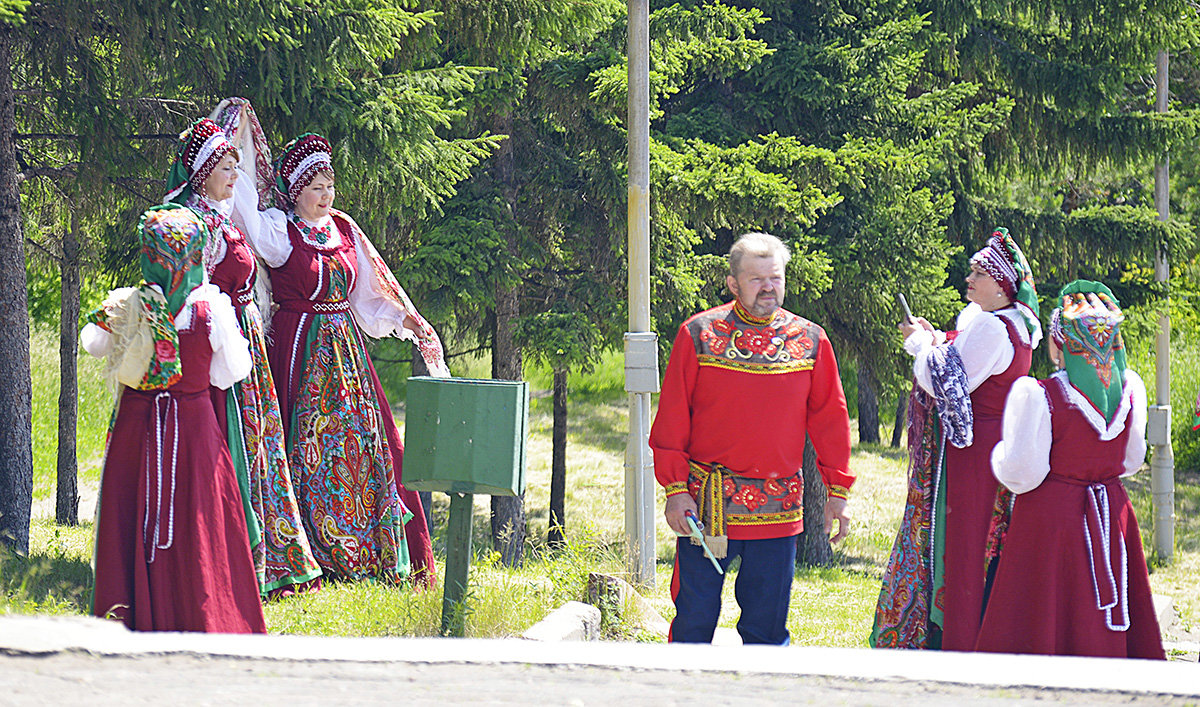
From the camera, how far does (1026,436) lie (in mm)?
4887

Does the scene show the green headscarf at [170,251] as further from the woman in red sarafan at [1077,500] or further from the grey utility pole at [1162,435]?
the grey utility pole at [1162,435]

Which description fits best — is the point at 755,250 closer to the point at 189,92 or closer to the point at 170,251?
the point at 170,251

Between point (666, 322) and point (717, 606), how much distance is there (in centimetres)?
817

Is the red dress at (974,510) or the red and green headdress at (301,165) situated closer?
the red dress at (974,510)

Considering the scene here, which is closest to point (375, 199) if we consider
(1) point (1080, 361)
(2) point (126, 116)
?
(2) point (126, 116)

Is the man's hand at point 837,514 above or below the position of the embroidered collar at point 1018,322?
below

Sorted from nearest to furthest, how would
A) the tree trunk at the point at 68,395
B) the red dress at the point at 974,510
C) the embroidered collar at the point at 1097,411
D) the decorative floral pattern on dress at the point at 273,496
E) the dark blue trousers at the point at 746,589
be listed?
1. the dark blue trousers at the point at 746,589
2. the embroidered collar at the point at 1097,411
3. the red dress at the point at 974,510
4. the decorative floral pattern on dress at the point at 273,496
5. the tree trunk at the point at 68,395

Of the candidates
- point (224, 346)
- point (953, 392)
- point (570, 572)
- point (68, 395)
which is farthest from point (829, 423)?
point (68, 395)

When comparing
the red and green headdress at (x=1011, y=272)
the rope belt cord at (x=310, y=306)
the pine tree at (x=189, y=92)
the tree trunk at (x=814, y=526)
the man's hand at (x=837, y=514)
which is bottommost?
the tree trunk at (x=814, y=526)

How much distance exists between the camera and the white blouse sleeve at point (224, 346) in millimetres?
5074

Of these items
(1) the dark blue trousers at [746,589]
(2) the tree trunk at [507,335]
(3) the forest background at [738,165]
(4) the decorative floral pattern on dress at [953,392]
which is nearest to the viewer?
(1) the dark blue trousers at [746,589]

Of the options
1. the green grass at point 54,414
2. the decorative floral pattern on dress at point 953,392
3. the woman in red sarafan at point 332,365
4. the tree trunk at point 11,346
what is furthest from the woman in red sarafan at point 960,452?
the green grass at point 54,414

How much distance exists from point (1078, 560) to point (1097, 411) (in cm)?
63

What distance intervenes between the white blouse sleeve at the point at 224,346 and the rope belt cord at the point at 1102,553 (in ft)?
11.8
